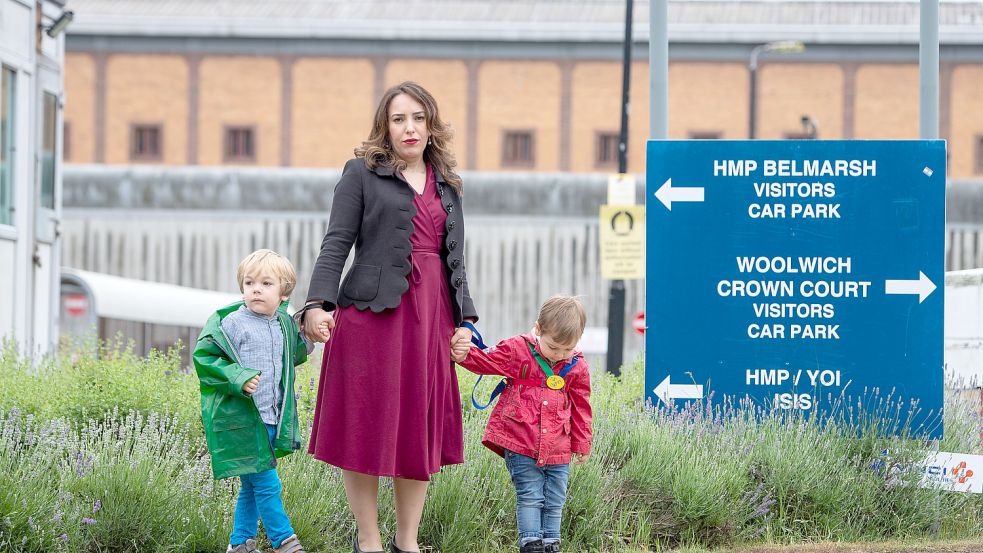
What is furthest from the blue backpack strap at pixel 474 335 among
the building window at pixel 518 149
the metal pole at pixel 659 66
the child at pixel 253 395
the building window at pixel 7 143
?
the building window at pixel 518 149

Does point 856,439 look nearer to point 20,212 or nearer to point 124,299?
point 20,212

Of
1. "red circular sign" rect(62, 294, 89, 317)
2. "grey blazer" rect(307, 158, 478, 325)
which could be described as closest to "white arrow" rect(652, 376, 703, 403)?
"grey blazer" rect(307, 158, 478, 325)

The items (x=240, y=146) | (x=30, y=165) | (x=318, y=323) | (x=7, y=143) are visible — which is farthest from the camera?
(x=240, y=146)

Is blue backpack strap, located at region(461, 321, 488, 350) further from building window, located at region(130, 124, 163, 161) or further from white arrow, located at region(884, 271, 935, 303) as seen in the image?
building window, located at region(130, 124, 163, 161)

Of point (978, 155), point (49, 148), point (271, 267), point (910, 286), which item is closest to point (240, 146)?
point (978, 155)

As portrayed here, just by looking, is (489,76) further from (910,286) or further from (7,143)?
(910,286)

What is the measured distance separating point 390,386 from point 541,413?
748 millimetres

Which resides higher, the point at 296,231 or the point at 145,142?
the point at 145,142

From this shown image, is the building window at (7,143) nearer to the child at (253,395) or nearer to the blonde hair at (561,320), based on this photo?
the child at (253,395)

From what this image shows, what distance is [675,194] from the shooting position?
7430 mm

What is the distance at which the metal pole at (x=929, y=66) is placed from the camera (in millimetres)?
8203

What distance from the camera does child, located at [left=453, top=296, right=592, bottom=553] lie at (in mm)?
5441

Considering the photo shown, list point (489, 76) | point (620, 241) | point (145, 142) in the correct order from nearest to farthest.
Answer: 1. point (620, 241)
2. point (489, 76)
3. point (145, 142)

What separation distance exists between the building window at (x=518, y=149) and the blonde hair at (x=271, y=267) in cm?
3856
